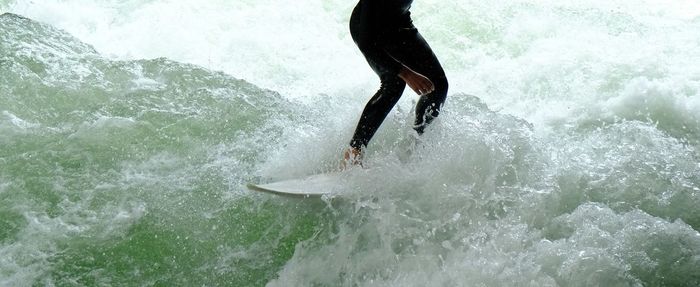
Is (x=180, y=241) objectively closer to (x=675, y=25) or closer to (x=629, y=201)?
(x=629, y=201)

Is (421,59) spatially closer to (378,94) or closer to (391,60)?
(391,60)

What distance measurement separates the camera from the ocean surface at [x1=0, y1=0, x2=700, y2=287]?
2938 millimetres

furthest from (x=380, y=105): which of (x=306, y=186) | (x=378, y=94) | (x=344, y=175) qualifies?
(x=306, y=186)

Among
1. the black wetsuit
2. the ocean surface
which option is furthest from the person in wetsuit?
the ocean surface

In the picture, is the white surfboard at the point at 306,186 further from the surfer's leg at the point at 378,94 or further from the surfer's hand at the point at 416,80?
the surfer's hand at the point at 416,80

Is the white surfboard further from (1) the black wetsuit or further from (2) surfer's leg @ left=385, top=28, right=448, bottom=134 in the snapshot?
(2) surfer's leg @ left=385, top=28, right=448, bottom=134

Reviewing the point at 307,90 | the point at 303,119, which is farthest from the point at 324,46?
the point at 303,119

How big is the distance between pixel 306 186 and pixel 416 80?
26.8 inches

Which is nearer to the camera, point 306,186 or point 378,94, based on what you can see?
point 306,186

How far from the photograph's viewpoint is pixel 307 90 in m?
5.31

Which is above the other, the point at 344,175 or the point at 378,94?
the point at 378,94

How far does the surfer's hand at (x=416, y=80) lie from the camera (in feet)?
11.0

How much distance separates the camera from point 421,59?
3.36 m

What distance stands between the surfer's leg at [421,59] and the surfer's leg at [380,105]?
0.33 feet
